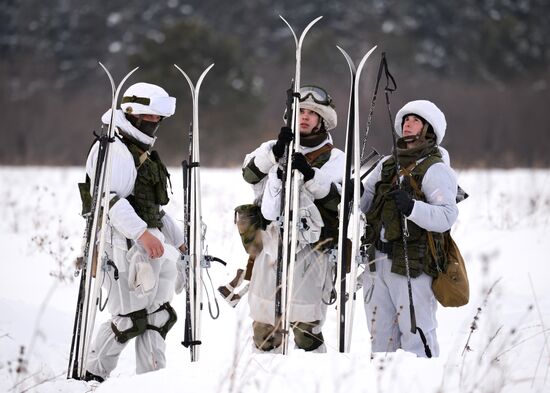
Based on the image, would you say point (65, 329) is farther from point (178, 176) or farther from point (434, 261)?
point (178, 176)

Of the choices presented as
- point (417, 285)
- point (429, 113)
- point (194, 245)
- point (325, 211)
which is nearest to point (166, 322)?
point (194, 245)

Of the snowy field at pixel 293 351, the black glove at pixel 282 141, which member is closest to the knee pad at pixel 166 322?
the snowy field at pixel 293 351

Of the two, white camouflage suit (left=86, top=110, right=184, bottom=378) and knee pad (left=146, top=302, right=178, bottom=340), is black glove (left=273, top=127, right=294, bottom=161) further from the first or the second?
knee pad (left=146, top=302, right=178, bottom=340)

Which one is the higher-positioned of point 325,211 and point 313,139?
point 313,139

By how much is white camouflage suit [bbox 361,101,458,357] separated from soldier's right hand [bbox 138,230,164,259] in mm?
1232

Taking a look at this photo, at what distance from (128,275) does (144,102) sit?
1.01 meters

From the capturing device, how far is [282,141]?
441cm

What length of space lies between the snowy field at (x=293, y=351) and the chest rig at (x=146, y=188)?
805mm

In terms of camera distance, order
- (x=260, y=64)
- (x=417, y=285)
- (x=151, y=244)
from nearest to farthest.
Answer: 1. (x=151, y=244)
2. (x=417, y=285)
3. (x=260, y=64)

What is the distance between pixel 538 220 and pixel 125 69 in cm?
3152

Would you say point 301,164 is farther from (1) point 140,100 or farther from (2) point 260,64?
(2) point 260,64

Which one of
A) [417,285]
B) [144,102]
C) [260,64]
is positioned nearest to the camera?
[417,285]

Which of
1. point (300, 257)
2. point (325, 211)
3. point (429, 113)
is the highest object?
point (429, 113)

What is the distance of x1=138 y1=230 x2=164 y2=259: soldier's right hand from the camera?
434 centimetres
